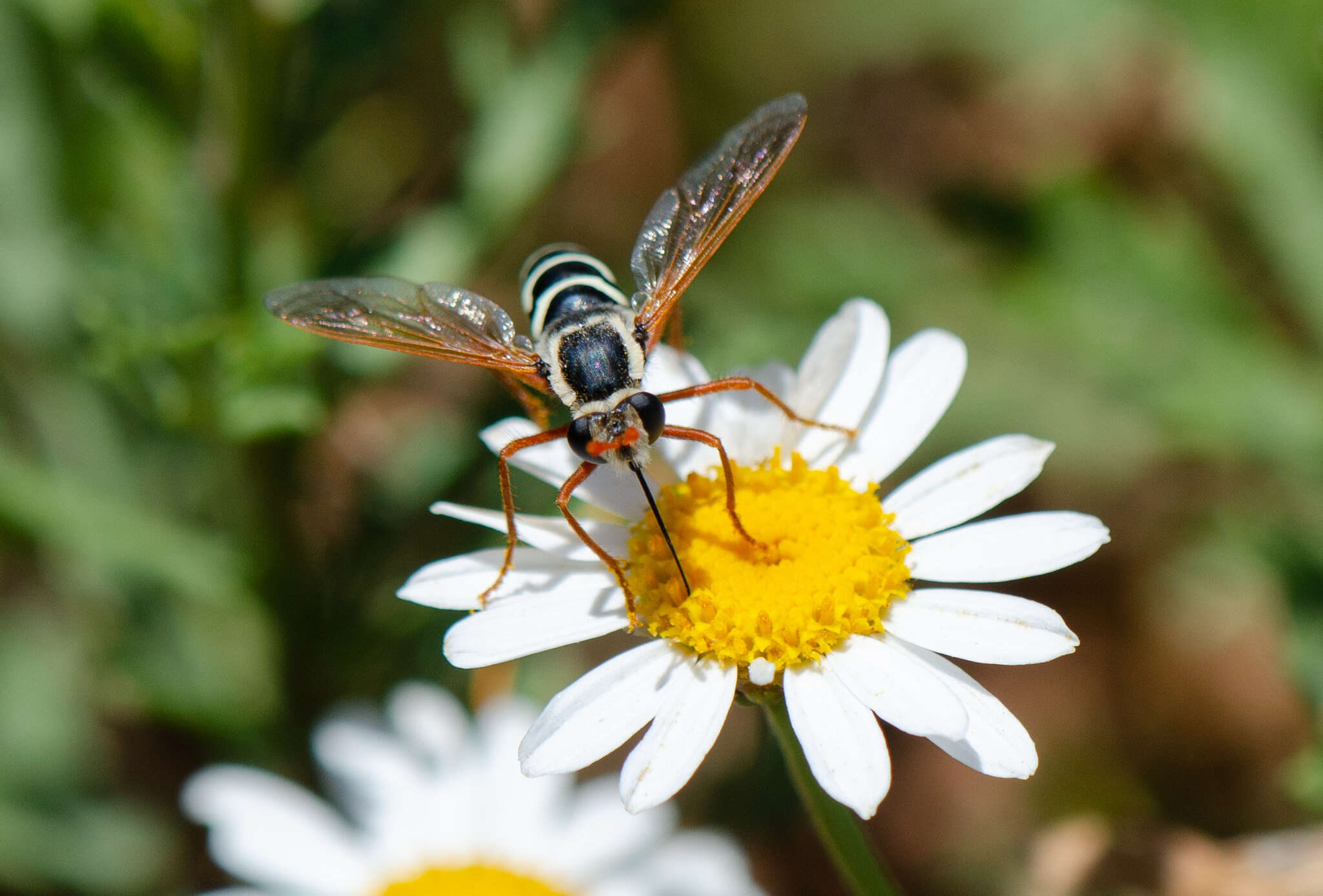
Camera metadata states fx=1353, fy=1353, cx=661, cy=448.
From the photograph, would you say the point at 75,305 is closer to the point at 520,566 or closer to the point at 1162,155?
the point at 520,566

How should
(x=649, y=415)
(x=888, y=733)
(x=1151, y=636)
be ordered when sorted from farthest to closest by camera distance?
(x=1151, y=636) < (x=888, y=733) < (x=649, y=415)

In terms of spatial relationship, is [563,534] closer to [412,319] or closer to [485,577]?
[485,577]

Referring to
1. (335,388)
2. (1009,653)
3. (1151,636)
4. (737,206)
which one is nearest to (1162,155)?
(1151,636)

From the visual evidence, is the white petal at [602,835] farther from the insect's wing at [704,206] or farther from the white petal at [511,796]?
the insect's wing at [704,206]

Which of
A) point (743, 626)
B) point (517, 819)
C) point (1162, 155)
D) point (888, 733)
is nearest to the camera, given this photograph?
point (743, 626)

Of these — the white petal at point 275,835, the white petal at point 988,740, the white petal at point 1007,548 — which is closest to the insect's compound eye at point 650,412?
the white petal at point 1007,548

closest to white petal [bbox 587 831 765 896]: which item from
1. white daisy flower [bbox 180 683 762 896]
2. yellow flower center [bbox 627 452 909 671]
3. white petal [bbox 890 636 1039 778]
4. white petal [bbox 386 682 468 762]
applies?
white daisy flower [bbox 180 683 762 896]

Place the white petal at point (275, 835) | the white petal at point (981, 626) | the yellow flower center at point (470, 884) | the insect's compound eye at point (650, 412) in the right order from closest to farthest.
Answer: the white petal at point (981, 626)
the insect's compound eye at point (650, 412)
the yellow flower center at point (470, 884)
the white petal at point (275, 835)
